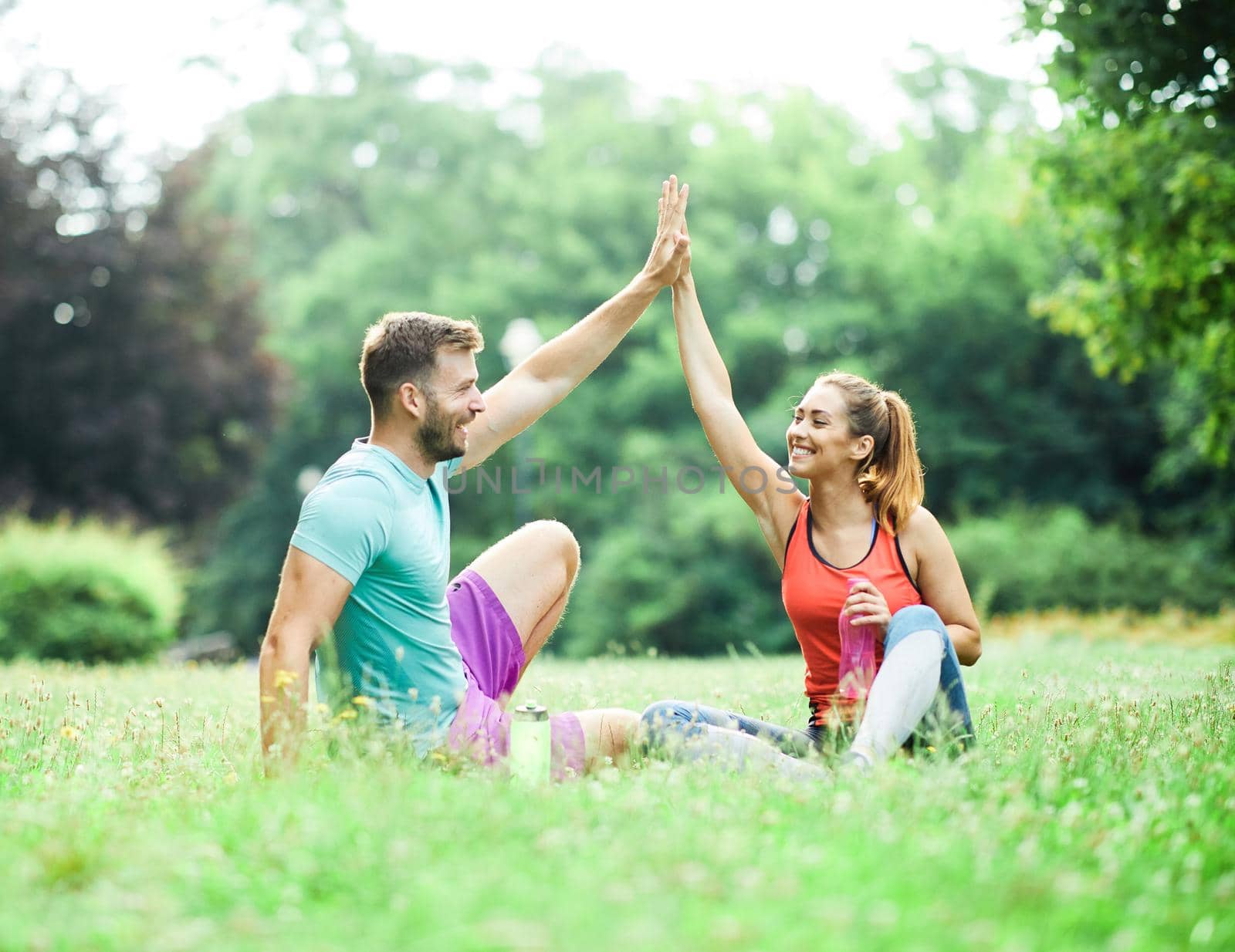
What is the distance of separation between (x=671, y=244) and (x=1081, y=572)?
49.6 feet

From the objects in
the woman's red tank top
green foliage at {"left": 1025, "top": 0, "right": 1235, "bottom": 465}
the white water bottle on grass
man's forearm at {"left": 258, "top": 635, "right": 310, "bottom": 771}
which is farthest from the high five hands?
green foliage at {"left": 1025, "top": 0, "right": 1235, "bottom": 465}

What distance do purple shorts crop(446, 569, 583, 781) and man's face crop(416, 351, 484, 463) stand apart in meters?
0.68

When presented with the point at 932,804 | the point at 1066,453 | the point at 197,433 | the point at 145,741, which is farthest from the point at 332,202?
the point at 932,804

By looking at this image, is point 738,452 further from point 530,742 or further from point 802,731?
point 530,742

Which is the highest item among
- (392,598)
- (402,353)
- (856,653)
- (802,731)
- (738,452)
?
(402,353)

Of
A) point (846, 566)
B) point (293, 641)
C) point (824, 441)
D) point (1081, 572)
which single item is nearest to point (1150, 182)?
point (824, 441)

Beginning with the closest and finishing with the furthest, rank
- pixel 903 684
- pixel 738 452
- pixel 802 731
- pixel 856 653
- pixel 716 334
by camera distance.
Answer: pixel 903 684 → pixel 856 653 → pixel 802 731 → pixel 738 452 → pixel 716 334

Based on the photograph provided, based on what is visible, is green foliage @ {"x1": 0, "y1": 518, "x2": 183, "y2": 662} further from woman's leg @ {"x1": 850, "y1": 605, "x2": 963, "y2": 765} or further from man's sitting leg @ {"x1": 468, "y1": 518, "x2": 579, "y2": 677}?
woman's leg @ {"x1": 850, "y1": 605, "x2": 963, "y2": 765}

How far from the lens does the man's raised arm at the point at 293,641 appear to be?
150 inches

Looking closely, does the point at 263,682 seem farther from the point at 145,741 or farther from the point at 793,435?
the point at 793,435

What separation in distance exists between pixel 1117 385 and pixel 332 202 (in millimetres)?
23460

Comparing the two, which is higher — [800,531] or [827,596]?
[800,531]

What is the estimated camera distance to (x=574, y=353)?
18.2 ft

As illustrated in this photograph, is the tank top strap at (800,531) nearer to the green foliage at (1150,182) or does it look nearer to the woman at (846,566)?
the woman at (846,566)
